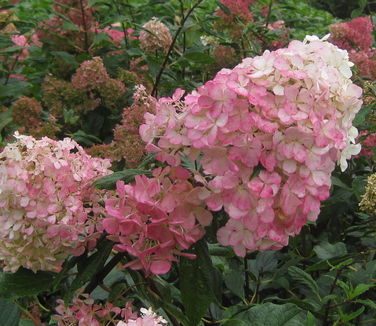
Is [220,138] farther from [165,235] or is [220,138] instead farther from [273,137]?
[165,235]

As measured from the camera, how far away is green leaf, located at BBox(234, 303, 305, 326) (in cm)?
118

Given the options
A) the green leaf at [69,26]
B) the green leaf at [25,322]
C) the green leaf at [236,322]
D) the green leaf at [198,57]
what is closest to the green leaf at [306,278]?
the green leaf at [236,322]

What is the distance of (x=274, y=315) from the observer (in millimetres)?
1182

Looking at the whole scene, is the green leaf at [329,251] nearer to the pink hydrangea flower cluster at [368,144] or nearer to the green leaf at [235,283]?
the green leaf at [235,283]

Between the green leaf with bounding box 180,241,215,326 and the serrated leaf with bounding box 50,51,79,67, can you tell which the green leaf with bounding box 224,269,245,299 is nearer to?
the green leaf with bounding box 180,241,215,326

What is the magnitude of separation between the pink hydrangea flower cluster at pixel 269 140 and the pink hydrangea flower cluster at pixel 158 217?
0.14ft

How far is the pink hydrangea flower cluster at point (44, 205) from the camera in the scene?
3.39ft

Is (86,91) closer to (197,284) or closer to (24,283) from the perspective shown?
(24,283)

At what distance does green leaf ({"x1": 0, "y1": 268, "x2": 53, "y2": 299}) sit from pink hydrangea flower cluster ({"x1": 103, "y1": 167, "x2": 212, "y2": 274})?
26 centimetres

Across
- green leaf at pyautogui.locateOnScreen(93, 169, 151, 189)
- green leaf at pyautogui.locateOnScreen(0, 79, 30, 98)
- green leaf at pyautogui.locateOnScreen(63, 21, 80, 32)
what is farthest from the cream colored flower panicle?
green leaf at pyautogui.locateOnScreen(93, 169, 151, 189)

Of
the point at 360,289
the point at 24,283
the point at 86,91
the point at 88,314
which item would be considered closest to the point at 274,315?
the point at 360,289

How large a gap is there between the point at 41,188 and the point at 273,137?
1.41 ft

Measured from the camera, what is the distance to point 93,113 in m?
2.19

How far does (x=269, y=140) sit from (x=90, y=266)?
40cm
